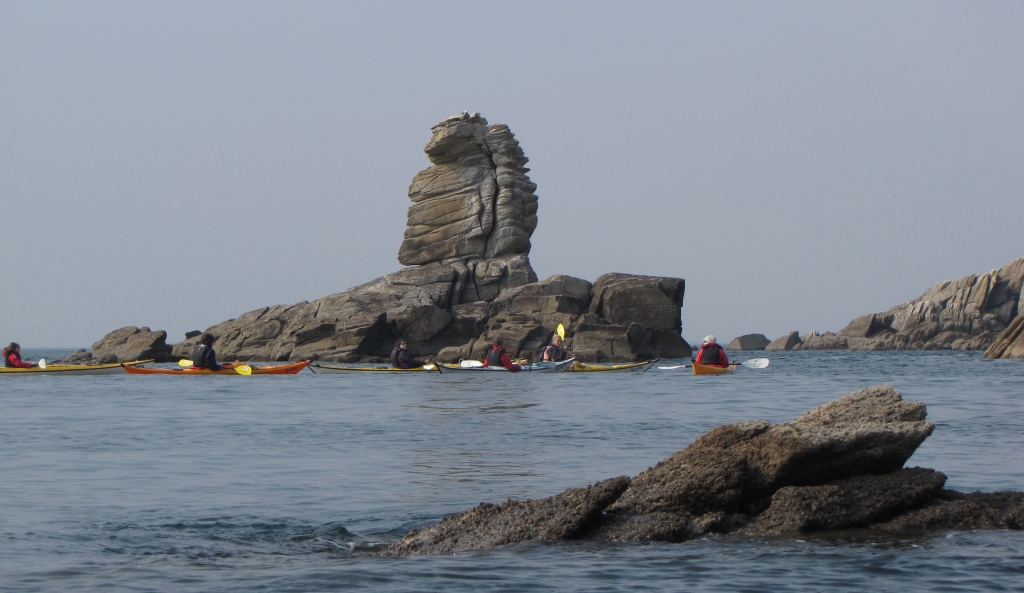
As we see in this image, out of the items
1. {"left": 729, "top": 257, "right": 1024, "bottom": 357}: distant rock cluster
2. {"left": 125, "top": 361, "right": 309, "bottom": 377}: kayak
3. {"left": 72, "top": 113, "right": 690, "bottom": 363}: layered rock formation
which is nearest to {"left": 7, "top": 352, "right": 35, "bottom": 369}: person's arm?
{"left": 125, "top": 361, "right": 309, "bottom": 377}: kayak

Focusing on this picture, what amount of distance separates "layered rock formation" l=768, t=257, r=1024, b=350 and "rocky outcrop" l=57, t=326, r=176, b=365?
59123mm

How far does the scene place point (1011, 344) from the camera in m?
51.3

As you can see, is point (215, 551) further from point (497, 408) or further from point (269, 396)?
point (269, 396)

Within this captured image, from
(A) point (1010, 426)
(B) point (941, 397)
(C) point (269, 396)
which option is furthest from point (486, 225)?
(A) point (1010, 426)

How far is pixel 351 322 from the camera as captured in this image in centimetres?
5550

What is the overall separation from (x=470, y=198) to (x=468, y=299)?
7.03 m

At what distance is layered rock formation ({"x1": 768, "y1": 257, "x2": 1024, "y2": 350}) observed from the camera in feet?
278

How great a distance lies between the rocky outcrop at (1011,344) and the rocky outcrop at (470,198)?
2695cm

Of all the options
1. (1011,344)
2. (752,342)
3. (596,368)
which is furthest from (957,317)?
(596,368)

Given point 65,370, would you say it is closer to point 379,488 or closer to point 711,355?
point 711,355

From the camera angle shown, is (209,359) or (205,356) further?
(209,359)

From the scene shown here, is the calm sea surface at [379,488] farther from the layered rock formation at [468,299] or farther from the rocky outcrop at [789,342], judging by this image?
the rocky outcrop at [789,342]

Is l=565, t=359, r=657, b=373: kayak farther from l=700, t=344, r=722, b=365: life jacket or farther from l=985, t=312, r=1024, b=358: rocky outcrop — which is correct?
l=985, t=312, r=1024, b=358: rocky outcrop

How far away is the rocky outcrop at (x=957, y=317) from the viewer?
84.9 meters
